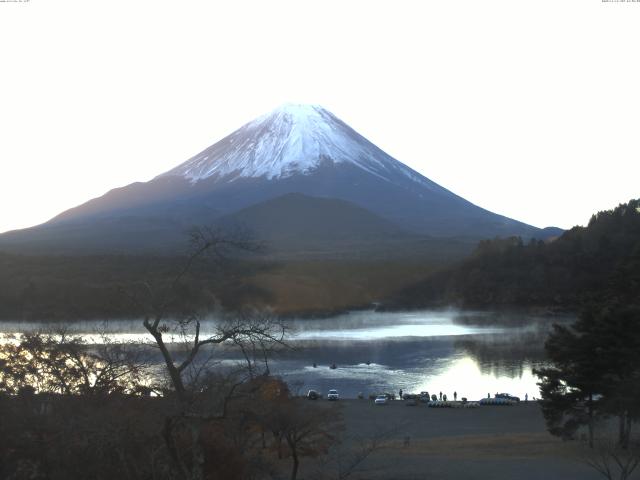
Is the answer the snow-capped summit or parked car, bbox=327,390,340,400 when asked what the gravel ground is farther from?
the snow-capped summit

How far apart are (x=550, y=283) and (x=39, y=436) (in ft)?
121

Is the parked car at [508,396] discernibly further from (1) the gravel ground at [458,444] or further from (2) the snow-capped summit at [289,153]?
(2) the snow-capped summit at [289,153]

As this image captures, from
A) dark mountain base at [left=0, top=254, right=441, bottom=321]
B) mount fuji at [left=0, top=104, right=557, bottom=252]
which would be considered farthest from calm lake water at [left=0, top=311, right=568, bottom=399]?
mount fuji at [left=0, top=104, right=557, bottom=252]

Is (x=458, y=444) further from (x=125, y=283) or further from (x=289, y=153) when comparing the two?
(x=289, y=153)

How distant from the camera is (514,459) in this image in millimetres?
11188

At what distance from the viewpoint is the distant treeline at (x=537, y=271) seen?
3769 cm

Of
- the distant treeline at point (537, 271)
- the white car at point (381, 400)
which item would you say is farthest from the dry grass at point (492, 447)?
the distant treeline at point (537, 271)

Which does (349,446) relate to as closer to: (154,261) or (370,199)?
(154,261)

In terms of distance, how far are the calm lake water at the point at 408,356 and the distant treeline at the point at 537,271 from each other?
491 cm

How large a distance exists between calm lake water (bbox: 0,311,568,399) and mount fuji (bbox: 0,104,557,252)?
3268 cm

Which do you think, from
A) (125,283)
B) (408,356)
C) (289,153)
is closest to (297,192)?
(289,153)

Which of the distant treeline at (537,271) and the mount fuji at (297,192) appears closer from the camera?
the distant treeline at (537,271)

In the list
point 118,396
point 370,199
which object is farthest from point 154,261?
point 370,199

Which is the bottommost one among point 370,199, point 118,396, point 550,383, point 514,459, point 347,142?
point 514,459
